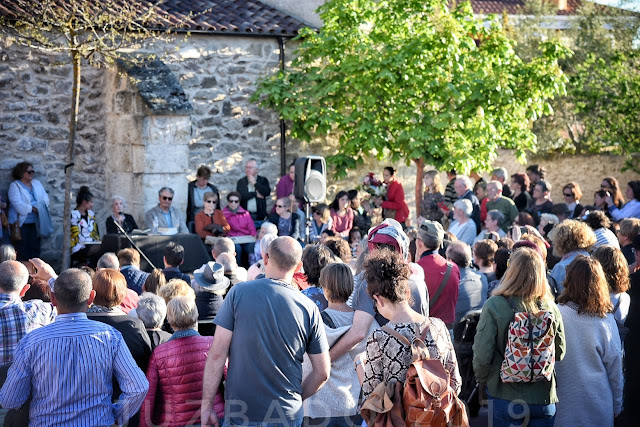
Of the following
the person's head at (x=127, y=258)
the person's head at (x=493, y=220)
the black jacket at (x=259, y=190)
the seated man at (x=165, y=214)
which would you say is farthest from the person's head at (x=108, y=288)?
the black jacket at (x=259, y=190)

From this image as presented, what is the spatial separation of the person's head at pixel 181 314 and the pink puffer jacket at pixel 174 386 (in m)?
0.10

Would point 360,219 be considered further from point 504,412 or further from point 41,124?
point 504,412

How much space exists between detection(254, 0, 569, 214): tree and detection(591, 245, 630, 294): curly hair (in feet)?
24.2

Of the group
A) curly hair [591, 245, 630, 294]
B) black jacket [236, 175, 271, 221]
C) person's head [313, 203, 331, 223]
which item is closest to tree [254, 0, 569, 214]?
black jacket [236, 175, 271, 221]

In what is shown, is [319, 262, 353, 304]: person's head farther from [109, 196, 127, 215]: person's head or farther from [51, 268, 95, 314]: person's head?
[109, 196, 127, 215]: person's head

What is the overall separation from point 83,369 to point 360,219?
9038 mm

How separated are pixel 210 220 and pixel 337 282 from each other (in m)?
7.33

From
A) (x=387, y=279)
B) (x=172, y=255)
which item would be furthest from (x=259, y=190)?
(x=387, y=279)

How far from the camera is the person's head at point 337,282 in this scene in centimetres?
479

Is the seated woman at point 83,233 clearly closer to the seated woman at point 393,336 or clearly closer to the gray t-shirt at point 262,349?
the gray t-shirt at point 262,349

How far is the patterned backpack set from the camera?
15.0 ft

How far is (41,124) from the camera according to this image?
12672mm

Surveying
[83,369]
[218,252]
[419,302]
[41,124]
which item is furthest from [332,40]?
[83,369]

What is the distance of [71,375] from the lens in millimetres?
4043
